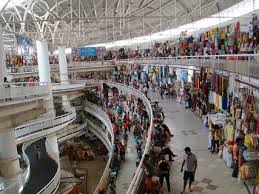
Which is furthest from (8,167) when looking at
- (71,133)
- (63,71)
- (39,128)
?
(63,71)

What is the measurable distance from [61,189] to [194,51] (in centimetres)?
1298

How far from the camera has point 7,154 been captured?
63.3ft

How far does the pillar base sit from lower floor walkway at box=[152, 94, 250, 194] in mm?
8306

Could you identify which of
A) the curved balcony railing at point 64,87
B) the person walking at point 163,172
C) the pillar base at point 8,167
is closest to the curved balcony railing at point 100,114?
the curved balcony railing at point 64,87

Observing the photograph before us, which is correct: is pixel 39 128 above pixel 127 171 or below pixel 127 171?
above

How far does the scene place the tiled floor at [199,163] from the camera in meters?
10.5

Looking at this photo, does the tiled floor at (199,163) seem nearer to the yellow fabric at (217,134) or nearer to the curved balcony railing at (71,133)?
the yellow fabric at (217,134)

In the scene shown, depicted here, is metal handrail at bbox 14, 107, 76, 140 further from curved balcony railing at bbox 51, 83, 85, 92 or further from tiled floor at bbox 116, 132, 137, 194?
curved balcony railing at bbox 51, 83, 85, 92

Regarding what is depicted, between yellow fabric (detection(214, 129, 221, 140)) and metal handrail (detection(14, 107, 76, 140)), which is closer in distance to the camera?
yellow fabric (detection(214, 129, 221, 140))

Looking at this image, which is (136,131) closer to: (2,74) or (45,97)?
(45,97)

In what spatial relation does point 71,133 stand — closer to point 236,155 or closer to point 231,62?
point 231,62

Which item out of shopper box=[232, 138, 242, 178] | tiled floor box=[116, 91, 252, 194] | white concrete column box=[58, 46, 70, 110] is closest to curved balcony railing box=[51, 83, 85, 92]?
white concrete column box=[58, 46, 70, 110]

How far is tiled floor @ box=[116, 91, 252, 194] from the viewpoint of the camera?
415 inches

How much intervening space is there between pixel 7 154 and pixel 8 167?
0.73 metres
